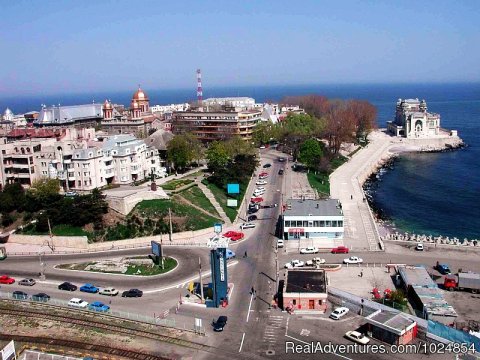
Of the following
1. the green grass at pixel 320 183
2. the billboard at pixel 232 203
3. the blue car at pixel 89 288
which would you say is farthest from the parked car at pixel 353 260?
the green grass at pixel 320 183

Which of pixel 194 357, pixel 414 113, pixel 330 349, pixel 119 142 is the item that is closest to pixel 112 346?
pixel 194 357

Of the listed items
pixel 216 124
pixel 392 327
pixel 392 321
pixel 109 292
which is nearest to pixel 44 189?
pixel 109 292

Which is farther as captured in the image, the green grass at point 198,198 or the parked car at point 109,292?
the green grass at point 198,198

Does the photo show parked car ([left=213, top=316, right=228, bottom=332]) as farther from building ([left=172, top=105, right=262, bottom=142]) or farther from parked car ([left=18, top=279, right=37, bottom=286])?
building ([left=172, top=105, right=262, bottom=142])

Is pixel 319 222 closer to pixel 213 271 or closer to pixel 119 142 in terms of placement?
pixel 213 271

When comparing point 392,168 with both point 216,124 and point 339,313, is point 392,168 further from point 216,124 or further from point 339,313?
point 339,313

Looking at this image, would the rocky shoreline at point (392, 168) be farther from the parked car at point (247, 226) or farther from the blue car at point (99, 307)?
the blue car at point (99, 307)

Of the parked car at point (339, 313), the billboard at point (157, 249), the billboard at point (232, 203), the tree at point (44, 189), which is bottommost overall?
the parked car at point (339, 313)
